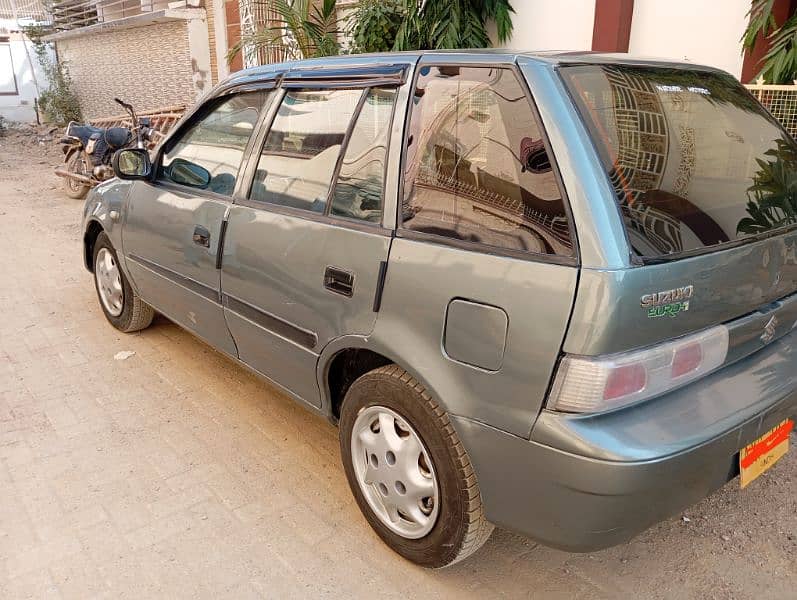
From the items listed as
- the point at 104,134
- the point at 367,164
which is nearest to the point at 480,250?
the point at 367,164

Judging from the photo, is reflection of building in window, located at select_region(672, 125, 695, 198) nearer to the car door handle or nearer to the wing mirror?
the wing mirror

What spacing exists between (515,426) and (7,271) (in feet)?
19.7

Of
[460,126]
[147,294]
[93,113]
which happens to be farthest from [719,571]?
[93,113]

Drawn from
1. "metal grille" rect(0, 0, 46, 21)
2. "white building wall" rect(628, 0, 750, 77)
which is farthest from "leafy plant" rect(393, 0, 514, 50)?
"metal grille" rect(0, 0, 46, 21)

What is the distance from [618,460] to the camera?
70.9 inches

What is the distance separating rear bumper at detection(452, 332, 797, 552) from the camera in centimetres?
183

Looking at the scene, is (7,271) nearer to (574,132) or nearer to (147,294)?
(147,294)

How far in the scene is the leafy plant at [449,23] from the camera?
6.25 meters

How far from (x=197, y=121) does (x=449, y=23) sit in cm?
351

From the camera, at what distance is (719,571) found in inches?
97.2

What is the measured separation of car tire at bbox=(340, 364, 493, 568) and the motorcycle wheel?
8911mm

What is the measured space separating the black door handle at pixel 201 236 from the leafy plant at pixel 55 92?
16.5 metres

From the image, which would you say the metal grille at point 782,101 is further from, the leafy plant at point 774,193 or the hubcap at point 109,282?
Result: the hubcap at point 109,282

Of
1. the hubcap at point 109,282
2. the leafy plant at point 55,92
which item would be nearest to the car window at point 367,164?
the hubcap at point 109,282
